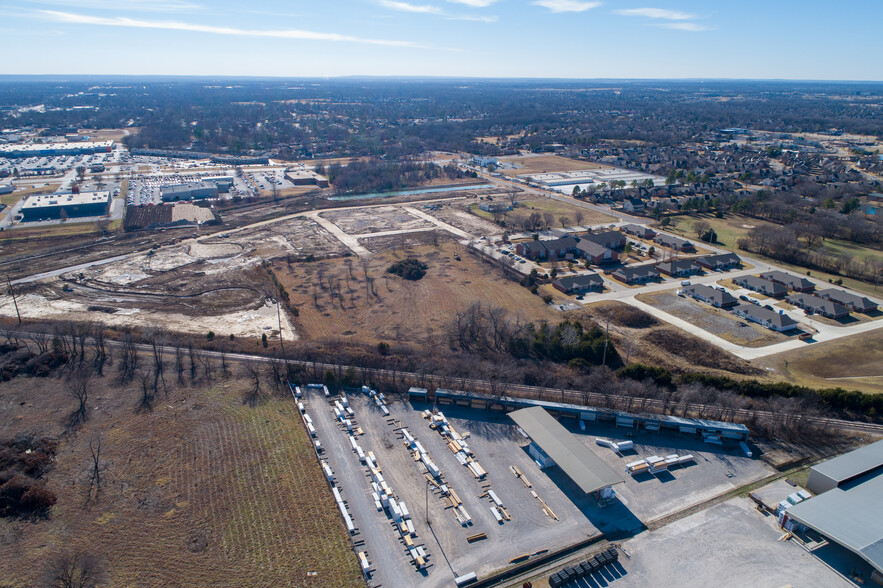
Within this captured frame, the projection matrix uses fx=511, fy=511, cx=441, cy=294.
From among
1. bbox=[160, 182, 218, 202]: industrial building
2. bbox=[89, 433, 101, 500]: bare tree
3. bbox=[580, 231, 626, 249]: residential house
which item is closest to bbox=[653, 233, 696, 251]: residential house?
bbox=[580, 231, 626, 249]: residential house

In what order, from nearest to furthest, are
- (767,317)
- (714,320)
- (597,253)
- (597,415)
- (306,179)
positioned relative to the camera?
1. (597,415)
2. (767,317)
3. (714,320)
4. (597,253)
5. (306,179)

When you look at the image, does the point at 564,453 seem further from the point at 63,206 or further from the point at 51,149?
the point at 51,149

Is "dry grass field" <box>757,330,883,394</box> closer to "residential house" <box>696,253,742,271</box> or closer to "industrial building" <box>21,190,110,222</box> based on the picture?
"residential house" <box>696,253,742,271</box>

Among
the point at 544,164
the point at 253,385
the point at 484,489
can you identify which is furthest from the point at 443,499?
the point at 544,164

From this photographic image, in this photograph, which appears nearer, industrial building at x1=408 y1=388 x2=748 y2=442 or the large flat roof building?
the large flat roof building

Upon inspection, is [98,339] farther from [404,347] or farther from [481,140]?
[481,140]

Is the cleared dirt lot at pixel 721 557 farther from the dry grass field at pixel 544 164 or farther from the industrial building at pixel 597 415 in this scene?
the dry grass field at pixel 544 164
